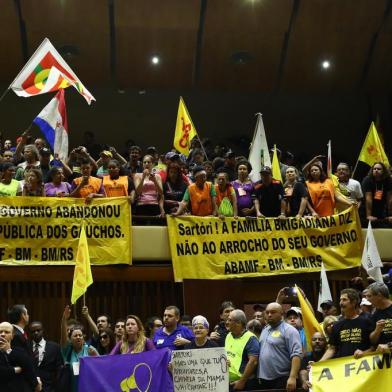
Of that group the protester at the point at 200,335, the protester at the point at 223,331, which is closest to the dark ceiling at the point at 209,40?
the protester at the point at 223,331

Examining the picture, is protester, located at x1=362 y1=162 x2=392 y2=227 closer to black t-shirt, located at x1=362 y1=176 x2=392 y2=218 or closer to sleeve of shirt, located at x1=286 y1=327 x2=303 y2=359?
black t-shirt, located at x1=362 y1=176 x2=392 y2=218

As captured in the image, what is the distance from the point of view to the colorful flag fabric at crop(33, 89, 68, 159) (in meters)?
13.9

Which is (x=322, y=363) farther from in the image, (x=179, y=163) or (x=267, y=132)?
(x=267, y=132)

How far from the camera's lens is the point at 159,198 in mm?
13211

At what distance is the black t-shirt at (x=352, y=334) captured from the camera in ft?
27.1

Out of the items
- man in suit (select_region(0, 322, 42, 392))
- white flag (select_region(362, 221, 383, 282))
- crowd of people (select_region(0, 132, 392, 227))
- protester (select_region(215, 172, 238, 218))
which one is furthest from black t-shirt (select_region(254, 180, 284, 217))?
man in suit (select_region(0, 322, 42, 392))

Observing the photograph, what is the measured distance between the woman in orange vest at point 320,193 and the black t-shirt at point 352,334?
5.33m

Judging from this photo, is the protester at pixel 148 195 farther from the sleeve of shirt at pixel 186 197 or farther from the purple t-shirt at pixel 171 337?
the purple t-shirt at pixel 171 337

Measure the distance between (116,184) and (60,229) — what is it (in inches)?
45.5

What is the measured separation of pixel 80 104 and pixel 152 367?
13810 millimetres

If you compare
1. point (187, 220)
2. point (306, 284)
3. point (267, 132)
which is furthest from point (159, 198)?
point (267, 132)

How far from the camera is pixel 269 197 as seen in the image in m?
13.4

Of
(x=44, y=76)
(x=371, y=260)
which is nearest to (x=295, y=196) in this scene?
(x=371, y=260)

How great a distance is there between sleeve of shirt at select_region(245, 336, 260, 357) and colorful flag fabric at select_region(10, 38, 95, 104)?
17.8ft
